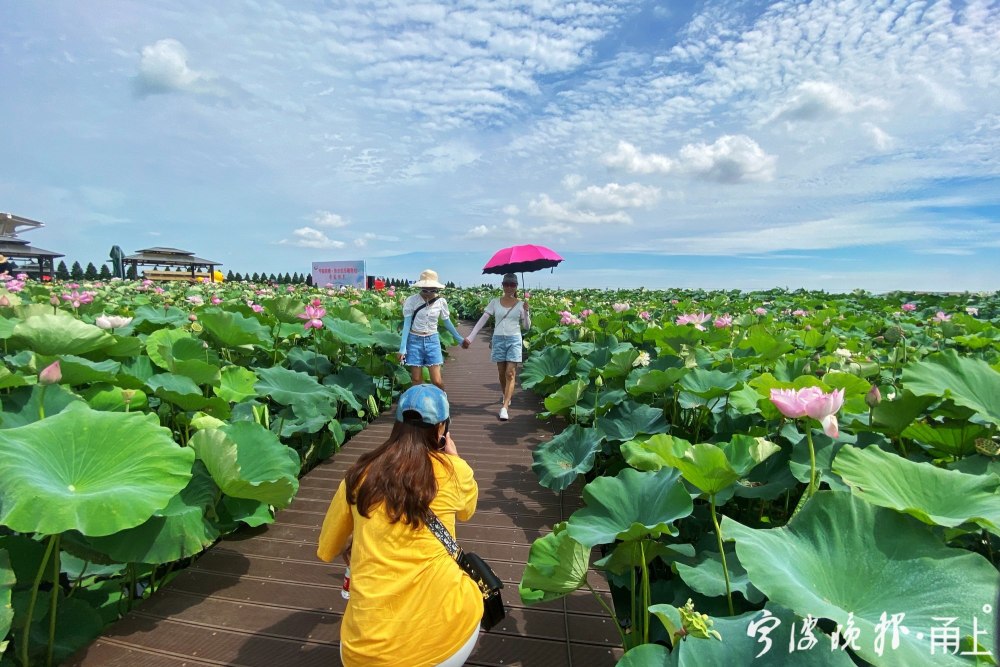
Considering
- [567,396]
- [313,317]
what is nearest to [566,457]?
[567,396]

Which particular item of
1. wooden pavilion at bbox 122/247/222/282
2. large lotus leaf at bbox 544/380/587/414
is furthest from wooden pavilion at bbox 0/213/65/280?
large lotus leaf at bbox 544/380/587/414

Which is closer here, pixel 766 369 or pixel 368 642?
pixel 368 642

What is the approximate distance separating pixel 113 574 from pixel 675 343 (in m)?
3.41

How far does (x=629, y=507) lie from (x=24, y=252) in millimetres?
26137

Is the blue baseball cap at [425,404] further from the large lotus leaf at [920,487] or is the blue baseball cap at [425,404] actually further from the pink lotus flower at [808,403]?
the large lotus leaf at [920,487]

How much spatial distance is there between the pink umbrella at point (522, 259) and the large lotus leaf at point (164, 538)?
13.5 ft

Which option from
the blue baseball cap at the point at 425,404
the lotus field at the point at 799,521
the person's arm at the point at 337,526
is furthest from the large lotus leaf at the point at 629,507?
the person's arm at the point at 337,526

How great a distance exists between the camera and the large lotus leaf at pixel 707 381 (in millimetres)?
2430

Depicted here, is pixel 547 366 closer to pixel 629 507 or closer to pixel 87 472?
pixel 629 507

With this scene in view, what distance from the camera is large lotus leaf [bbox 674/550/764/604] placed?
1319 mm

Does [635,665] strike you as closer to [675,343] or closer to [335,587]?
[335,587]

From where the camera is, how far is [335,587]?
218 cm

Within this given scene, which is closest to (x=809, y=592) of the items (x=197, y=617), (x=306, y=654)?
(x=306, y=654)

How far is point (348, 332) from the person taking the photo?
4578mm
